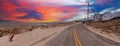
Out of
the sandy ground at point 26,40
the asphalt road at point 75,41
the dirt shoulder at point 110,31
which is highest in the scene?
the sandy ground at point 26,40

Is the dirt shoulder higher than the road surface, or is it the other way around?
the road surface

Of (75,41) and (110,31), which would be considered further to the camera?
(110,31)

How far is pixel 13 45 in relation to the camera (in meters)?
14.3

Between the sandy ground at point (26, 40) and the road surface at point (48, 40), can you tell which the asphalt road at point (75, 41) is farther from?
the sandy ground at point (26, 40)

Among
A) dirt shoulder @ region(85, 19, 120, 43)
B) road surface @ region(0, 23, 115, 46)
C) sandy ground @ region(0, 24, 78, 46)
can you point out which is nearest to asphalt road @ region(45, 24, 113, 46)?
road surface @ region(0, 23, 115, 46)

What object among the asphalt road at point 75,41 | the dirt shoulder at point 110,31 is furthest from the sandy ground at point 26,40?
the dirt shoulder at point 110,31

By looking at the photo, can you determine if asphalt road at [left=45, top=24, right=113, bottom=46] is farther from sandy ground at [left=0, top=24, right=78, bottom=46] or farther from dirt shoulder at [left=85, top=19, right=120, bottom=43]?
dirt shoulder at [left=85, top=19, right=120, bottom=43]

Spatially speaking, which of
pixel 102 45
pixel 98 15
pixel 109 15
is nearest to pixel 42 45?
pixel 102 45

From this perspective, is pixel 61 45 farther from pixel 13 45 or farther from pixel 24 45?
pixel 13 45

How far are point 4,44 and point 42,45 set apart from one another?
137 inches

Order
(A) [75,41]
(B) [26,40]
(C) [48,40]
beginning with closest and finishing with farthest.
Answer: (B) [26,40], (A) [75,41], (C) [48,40]

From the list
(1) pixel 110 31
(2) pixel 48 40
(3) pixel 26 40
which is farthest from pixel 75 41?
(1) pixel 110 31

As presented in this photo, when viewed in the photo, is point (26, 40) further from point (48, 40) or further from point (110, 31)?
point (110, 31)

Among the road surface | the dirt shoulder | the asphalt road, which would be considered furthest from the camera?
the dirt shoulder
